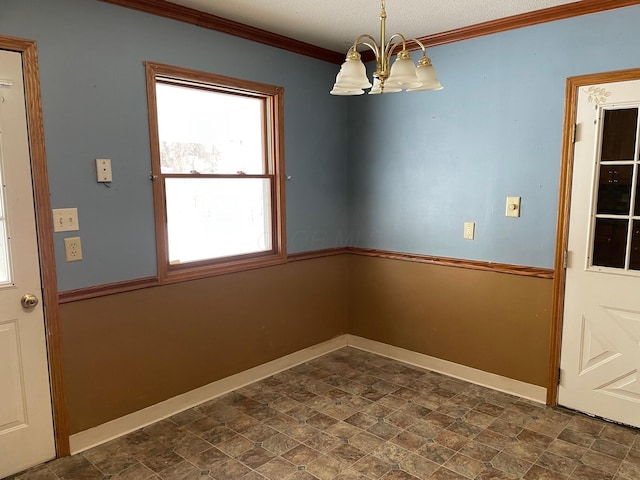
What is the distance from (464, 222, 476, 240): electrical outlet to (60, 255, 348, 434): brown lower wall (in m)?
1.15

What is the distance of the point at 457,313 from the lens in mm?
3354

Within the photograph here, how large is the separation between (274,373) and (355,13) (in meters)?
2.55

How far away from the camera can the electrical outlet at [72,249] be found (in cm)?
235

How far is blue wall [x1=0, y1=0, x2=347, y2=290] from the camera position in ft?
7.38

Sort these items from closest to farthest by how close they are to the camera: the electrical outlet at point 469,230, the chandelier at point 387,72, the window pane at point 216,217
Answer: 1. the chandelier at point 387,72
2. the window pane at point 216,217
3. the electrical outlet at point 469,230

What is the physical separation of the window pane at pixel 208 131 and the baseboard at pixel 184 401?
1443 millimetres

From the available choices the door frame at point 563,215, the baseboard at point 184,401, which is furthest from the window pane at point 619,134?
the baseboard at point 184,401

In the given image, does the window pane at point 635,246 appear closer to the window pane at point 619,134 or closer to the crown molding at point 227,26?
the window pane at point 619,134

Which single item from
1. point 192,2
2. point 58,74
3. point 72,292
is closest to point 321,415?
point 72,292

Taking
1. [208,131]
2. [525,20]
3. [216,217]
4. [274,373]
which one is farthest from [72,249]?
[525,20]

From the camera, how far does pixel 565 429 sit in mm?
2656

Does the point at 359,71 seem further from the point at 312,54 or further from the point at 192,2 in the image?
the point at 312,54

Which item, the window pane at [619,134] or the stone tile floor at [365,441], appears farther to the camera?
the window pane at [619,134]

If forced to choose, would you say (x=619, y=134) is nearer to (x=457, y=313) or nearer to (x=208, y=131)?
(x=457, y=313)
